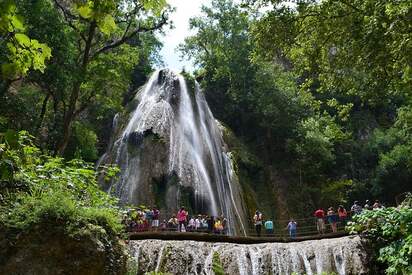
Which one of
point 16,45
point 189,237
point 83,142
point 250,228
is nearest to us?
point 16,45

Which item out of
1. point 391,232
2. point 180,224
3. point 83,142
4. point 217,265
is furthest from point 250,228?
point 217,265

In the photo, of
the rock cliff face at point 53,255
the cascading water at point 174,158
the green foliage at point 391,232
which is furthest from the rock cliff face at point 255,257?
the cascading water at point 174,158

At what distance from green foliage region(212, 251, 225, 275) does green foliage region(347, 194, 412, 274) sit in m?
4.42

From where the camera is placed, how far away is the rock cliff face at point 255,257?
11320 millimetres

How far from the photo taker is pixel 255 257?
1215cm

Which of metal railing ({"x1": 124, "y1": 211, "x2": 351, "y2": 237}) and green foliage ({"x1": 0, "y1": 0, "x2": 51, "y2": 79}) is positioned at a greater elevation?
metal railing ({"x1": 124, "y1": 211, "x2": 351, "y2": 237})

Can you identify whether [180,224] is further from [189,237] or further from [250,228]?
[250,228]

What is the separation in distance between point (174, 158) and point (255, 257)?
29.8ft

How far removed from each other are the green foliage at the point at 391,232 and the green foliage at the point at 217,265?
14.5 feet

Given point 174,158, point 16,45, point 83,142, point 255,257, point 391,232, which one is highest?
point 83,142

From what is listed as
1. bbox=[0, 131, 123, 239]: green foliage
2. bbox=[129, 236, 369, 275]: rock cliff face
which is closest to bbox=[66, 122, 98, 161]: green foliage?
bbox=[129, 236, 369, 275]: rock cliff face

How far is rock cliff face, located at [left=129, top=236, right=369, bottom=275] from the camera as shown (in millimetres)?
11320

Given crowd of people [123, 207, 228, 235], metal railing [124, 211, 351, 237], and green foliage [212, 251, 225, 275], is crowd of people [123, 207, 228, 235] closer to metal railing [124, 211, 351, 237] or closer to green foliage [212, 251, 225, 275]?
metal railing [124, 211, 351, 237]

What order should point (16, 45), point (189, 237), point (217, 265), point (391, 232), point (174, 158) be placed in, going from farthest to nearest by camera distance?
point (174, 158) → point (189, 237) → point (391, 232) → point (217, 265) → point (16, 45)
